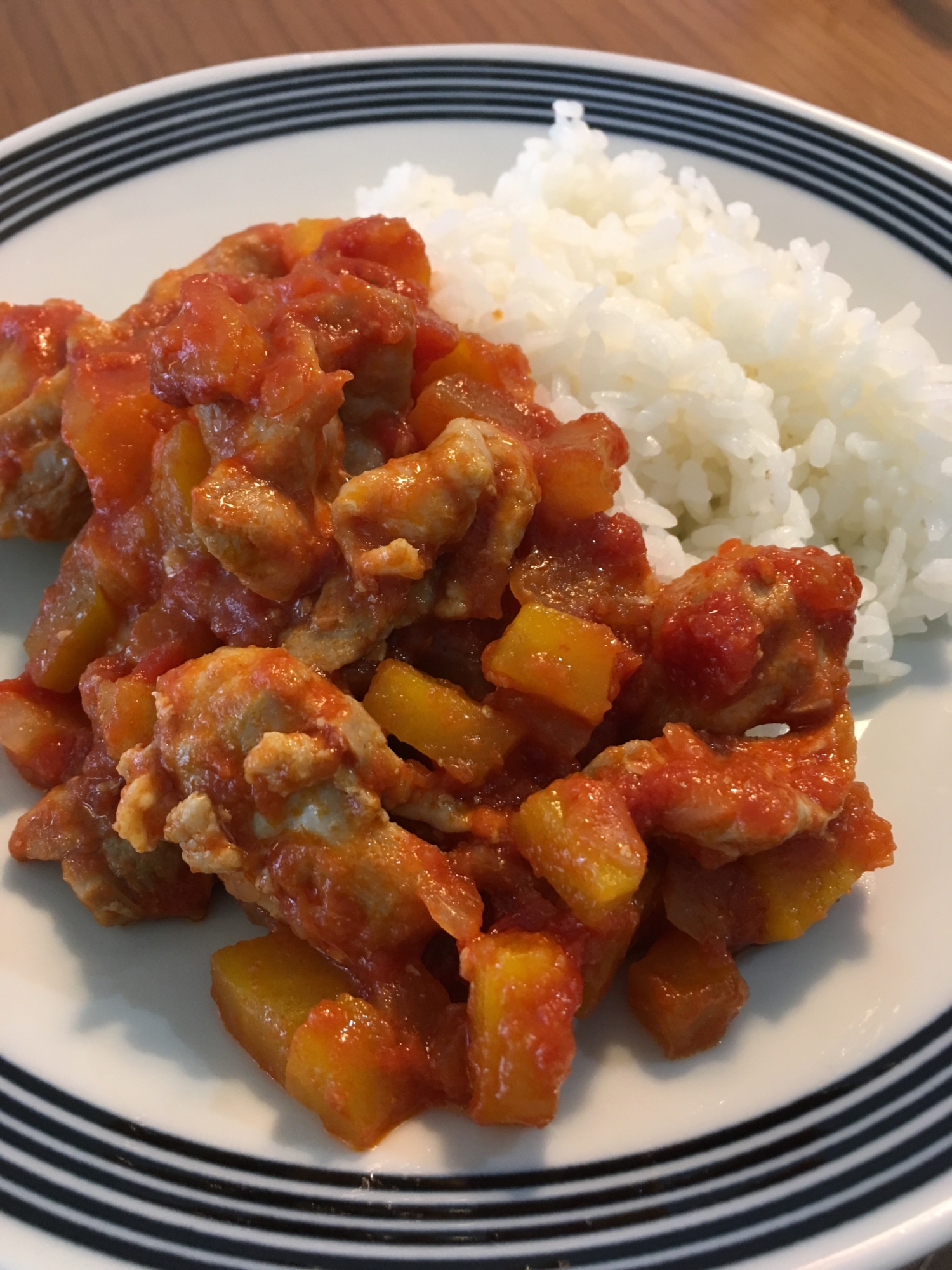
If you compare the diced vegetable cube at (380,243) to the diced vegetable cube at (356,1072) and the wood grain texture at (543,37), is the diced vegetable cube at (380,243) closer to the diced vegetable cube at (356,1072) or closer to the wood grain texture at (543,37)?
the diced vegetable cube at (356,1072)

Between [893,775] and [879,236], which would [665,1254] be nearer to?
[893,775]

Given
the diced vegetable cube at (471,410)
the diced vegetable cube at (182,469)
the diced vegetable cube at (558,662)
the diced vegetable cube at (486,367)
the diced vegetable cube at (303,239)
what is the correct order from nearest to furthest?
the diced vegetable cube at (558,662), the diced vegetable cube at (182,469), the diced vegetable cube at (471,410), the diced vegetable cube at (486,367), the diced vegetable cube at (303,239)

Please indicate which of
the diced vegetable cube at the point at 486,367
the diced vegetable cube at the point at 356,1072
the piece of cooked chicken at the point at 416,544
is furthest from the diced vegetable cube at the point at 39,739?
the diced vegetable cube at the point at 486,367

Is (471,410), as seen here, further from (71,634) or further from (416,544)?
(71,634)

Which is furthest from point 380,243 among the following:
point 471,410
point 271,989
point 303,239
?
point 271,989

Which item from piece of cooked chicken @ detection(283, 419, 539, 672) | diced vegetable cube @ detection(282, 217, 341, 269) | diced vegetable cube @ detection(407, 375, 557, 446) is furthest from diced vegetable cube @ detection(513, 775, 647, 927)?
diced vegetable cube @ detection(282, 217, 341, 269)

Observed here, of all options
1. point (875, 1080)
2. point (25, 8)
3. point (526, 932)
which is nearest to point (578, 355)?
point (526, 932)
